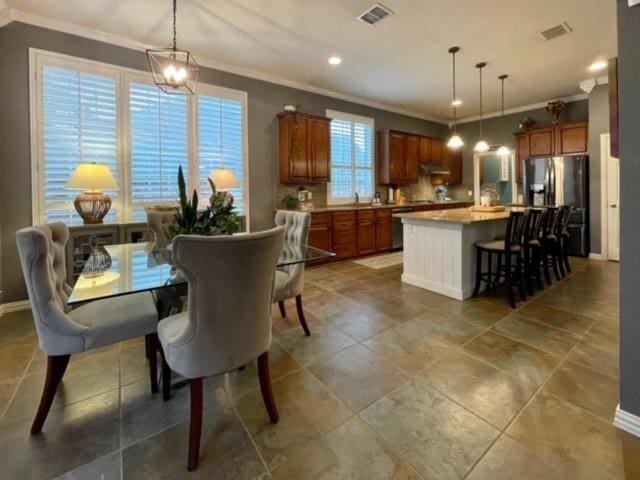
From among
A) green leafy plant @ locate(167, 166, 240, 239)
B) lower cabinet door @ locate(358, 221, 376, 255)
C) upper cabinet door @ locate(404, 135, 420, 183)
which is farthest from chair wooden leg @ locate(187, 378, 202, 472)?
upper cabinet door @ locate(404, 135, 420, 183)

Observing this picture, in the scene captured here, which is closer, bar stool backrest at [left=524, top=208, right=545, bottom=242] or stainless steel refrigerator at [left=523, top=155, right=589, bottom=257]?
bar stool backrest at [left=524, top=208, right=545, bottom=242]

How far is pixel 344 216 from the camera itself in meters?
5.46

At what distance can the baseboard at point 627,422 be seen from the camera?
5.06 ft

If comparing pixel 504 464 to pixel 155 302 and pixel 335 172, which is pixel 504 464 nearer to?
pixel 155 302

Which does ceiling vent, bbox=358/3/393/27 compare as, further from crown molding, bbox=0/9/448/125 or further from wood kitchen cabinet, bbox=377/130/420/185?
wood kitchen cabinet, bbox=377/130/420/185

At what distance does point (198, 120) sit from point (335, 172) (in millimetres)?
2622

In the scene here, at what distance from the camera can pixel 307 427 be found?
64.7 inches

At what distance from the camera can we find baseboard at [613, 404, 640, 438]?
154 centimetres

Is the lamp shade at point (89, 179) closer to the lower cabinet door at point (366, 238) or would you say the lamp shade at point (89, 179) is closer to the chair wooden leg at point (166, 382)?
the chair wooden leg at point (166, 382)

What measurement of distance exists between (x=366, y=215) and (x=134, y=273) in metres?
4.37

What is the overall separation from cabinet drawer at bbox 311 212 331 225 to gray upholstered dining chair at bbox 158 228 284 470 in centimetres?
354

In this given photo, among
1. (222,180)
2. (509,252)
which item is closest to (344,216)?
(222,180)

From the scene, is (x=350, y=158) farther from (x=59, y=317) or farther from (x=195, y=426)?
(x=195, y=426)

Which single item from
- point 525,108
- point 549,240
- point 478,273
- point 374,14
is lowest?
point 478,273
